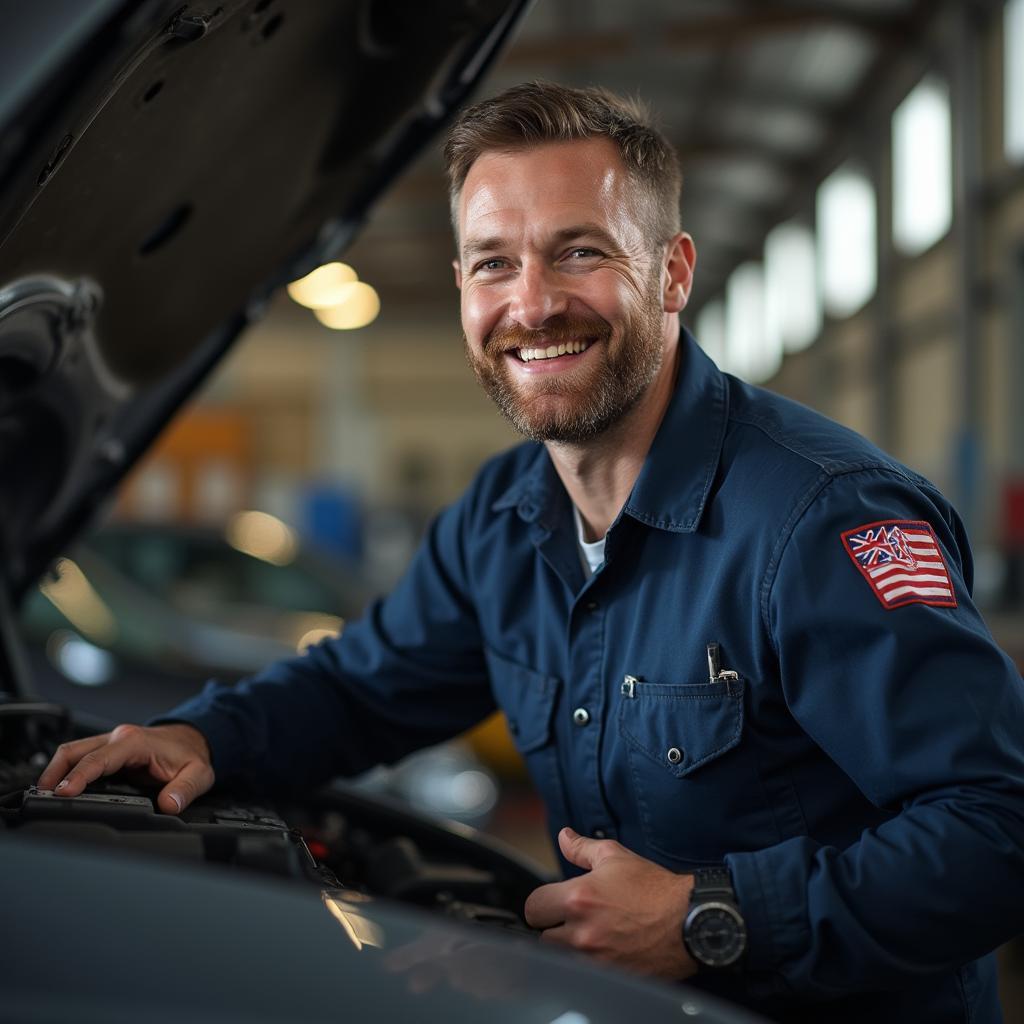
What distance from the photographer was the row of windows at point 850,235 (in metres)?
8.97

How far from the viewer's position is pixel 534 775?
58.3 inches

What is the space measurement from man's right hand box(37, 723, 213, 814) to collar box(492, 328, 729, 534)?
475mm

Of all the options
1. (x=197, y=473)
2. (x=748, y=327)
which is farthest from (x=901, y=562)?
(x=197, y=473)

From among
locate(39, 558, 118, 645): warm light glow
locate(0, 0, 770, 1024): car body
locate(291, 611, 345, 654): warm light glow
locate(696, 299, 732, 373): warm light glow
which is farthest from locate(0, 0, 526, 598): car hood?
locate(696, 299, 732, 373): warm light glow

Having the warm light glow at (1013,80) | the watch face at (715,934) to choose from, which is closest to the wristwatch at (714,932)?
the watch face at (715,934)

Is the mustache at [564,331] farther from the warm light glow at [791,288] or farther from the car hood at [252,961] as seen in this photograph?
the warm light glow at [791,288]

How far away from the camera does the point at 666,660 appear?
4.18 feet

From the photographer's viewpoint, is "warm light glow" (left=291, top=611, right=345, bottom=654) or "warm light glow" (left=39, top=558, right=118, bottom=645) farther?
"warm light glow" (left=291, top=611, right=345, bottom=654)

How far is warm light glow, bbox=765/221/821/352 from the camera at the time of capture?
42.5 feet

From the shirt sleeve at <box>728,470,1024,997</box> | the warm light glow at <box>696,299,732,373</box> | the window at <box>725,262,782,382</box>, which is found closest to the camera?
the shirt sleeve at <box>728,470,1024,997</box>

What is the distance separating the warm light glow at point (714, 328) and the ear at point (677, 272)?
16779mm

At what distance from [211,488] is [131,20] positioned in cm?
1628

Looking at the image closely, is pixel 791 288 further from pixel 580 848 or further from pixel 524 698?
pixel 580 848

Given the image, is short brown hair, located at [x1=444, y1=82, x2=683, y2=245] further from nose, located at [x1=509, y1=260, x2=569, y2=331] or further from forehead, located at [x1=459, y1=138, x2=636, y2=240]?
nose, located at [x1=509, y1=260, x2=569, y2=331]
